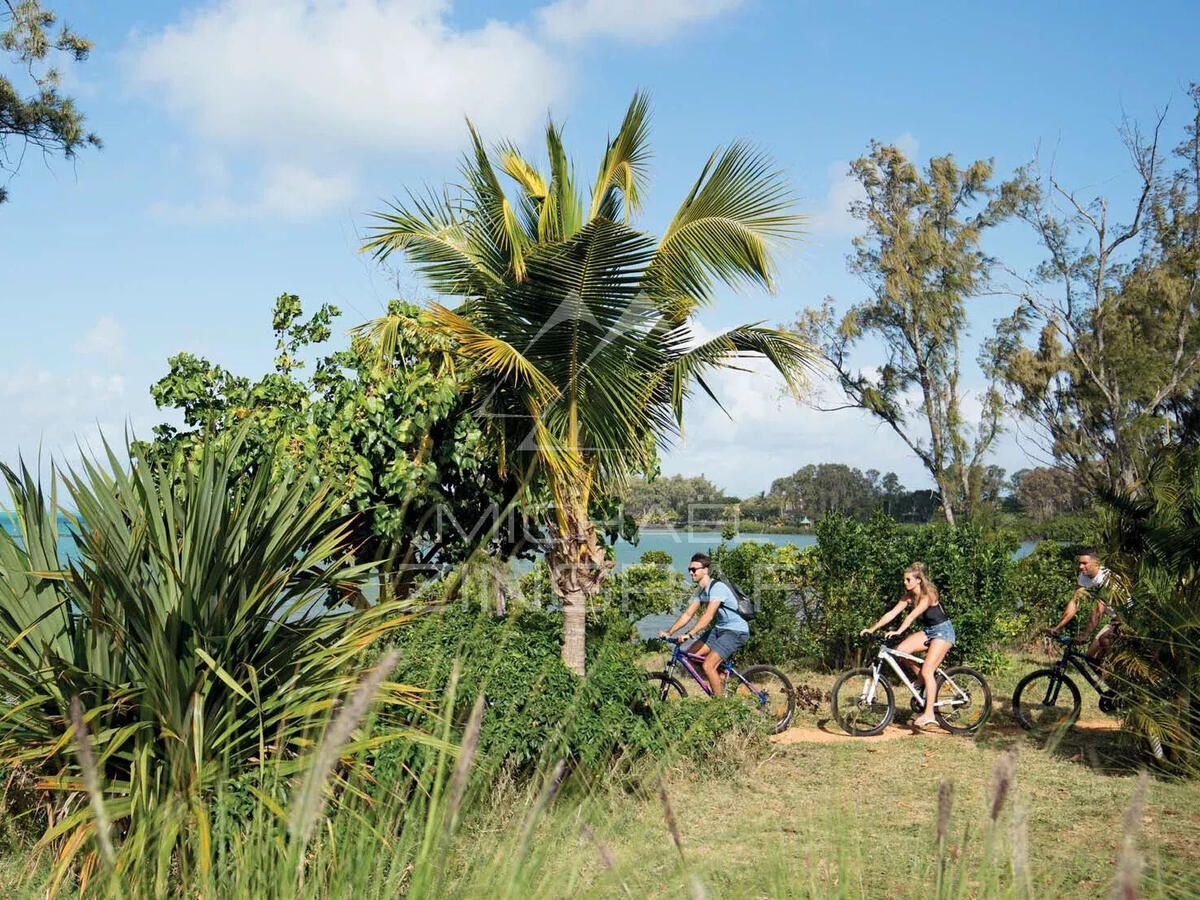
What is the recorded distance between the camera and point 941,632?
9828 millimetres

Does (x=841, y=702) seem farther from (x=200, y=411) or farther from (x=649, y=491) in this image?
(x=200, y=411)

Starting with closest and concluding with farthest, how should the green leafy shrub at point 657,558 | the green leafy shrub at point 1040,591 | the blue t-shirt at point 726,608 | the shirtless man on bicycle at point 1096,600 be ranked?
the shirtless man on bicycle at point 1096,600 < the blue t-shirt at point 726,608 < the green leafy shrub at point 657,558 < the green leafy shrub at point 1040,591

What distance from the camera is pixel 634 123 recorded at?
9750mm

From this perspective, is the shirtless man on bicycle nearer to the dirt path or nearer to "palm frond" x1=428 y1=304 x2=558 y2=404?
the dirt path

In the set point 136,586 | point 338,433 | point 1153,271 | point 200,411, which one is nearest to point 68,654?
point 136,586

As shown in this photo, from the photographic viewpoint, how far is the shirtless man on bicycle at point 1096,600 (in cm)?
770

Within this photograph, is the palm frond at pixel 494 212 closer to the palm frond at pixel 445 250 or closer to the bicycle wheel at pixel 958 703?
the palm frond at pixel 445 250

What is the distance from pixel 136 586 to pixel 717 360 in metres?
6.41

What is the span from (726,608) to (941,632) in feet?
6.95

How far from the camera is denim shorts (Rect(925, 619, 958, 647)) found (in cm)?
981

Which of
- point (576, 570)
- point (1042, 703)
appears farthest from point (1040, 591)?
point (576, 570)

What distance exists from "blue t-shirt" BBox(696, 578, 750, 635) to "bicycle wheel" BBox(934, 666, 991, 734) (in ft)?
6.87

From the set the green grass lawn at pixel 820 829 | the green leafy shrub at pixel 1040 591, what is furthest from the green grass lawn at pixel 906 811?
the green leafy shrub at pixel 1040 591

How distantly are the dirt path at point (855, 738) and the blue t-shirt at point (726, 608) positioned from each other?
108 centimetres
